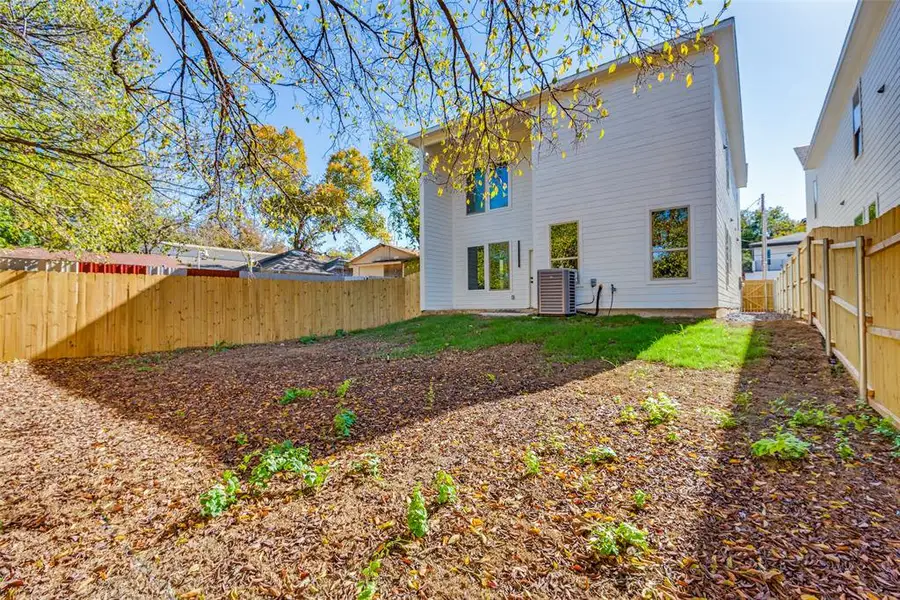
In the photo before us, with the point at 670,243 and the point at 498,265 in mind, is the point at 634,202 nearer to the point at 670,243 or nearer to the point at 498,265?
the point at 670,243

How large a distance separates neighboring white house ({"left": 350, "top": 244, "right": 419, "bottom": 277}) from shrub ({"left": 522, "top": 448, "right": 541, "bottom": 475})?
641 inches

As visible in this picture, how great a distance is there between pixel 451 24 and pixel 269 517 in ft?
12.0

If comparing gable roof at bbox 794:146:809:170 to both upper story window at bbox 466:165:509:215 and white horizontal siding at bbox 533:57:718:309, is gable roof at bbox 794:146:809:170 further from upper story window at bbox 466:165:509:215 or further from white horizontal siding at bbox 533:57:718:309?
upper story window at bbox 466:165:509:215

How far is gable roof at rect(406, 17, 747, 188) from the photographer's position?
23.2 feet

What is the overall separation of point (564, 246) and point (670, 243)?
7.32 feet

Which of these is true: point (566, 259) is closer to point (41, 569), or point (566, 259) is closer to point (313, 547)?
point (313, 547)

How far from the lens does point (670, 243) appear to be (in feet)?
26.1

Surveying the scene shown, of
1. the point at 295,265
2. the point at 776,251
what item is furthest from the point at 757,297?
the point at 295,265

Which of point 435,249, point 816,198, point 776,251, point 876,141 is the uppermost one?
point 816,198

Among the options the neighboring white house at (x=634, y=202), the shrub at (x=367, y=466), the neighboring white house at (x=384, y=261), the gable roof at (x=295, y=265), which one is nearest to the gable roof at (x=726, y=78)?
the neighboring white house at (x=634, y=202)

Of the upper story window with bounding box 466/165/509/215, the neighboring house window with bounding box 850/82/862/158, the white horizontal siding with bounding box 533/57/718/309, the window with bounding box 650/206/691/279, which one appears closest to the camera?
the white horizontal siding with bounding box 533/57/718/309

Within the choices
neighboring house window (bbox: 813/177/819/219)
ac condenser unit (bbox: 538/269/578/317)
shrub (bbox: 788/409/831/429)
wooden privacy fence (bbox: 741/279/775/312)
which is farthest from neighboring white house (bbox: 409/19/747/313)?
wooden privacy fence (bbox: 741/279/775/312)

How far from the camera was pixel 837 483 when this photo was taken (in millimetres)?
2084

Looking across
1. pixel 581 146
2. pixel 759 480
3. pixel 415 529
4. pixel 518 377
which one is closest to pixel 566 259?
pixel 581 146
